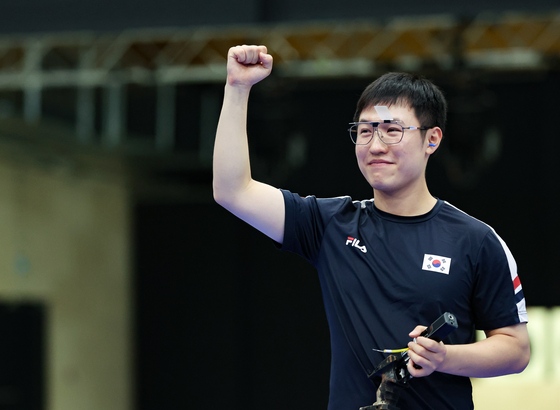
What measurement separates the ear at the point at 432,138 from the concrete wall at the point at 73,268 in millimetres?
5335

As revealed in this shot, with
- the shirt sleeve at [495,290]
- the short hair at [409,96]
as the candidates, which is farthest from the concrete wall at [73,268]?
the shirt sleeve at [495,290]

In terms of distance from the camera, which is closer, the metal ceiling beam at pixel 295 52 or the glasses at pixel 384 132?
the glasses at pixel 384 132

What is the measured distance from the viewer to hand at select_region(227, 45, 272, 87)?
1.88m

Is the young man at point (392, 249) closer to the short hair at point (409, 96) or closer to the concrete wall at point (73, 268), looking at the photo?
the short hair at point (409, 96)

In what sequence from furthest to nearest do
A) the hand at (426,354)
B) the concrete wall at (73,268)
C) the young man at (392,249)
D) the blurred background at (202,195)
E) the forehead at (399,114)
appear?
the concrete wall at (73,268) → the blurred background at (202,195) → the forehead at (399,114) → the young man at (392,249) → the hand at (426,354)

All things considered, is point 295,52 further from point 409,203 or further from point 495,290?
point 495,290

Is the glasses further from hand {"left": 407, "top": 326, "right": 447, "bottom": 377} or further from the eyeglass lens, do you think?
hand {"left": 407, "top": 326, "right": 447, "bottom": 377}

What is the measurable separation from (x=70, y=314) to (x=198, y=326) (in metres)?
1.28

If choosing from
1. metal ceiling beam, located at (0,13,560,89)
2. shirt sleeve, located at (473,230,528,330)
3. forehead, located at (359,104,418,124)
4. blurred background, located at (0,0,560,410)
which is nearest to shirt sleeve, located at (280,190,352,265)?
forehead, located at (359,104,418,124)

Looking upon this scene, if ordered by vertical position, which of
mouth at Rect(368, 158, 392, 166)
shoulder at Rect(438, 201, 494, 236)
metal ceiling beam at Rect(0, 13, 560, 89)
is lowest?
shoulder at Rect(438, 201, 494, 236)

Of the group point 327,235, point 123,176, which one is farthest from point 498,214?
point 327,235

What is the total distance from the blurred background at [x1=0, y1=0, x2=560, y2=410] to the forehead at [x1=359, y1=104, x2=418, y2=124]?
3.06 metres

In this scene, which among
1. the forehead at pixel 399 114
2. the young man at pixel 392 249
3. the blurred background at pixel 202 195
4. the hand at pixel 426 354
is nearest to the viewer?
the hand at pixel 426 354

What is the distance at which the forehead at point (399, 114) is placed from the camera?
1.92 metres
